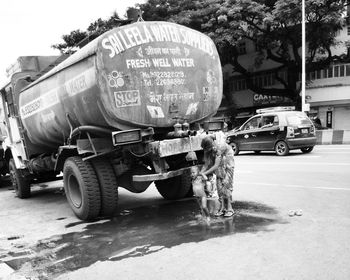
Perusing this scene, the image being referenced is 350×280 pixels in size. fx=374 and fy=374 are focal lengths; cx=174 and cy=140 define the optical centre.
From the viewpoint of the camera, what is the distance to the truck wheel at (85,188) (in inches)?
232

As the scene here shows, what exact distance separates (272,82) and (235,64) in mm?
4458

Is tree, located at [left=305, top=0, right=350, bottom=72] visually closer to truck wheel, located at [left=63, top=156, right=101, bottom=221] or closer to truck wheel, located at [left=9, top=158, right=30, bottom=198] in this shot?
truck wheel, located at [left=9, top=158, right=30, bottom=198]

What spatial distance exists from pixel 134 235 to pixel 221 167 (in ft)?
5.61

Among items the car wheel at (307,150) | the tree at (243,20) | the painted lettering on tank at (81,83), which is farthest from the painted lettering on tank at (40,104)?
the tree at (243,20)

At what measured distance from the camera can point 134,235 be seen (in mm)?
5301

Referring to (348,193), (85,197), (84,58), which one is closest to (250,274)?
(85,197)

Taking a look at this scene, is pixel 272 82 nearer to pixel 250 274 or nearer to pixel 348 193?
pixel 348 193

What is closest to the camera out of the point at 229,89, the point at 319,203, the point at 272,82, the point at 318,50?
the point at 319,203

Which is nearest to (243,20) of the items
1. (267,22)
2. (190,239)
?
(267,22)

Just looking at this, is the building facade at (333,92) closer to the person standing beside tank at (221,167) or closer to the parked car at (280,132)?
the parked car at (280,132)

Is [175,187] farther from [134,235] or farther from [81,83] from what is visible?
[81,83]

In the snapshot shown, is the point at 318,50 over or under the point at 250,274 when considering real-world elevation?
over

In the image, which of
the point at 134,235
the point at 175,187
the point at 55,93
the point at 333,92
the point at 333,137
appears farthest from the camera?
the point at 333,92

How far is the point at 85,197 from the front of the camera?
232 inches
